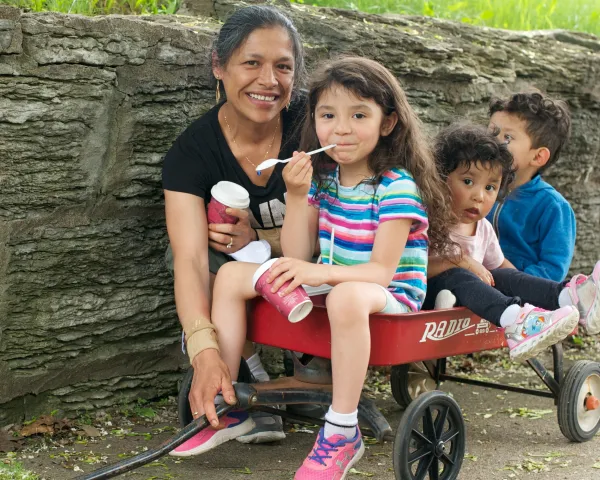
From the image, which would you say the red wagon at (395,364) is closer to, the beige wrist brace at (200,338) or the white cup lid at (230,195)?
the beige wrist brace at (200,338)

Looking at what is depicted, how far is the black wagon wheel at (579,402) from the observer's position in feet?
11.0

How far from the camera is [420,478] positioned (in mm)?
2818

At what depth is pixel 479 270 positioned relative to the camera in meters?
3.15

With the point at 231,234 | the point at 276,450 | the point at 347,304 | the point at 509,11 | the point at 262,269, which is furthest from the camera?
the point at 509,11

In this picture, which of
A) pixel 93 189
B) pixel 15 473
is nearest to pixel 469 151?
pixel 93 189

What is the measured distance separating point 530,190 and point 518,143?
0.20m

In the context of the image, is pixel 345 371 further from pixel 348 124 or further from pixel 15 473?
pixel 15 473

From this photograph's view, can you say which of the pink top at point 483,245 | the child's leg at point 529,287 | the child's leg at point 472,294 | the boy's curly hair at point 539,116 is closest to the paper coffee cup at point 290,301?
the child's leg at point 472,294

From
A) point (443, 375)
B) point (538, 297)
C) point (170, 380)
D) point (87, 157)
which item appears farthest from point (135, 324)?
point (538, 297)

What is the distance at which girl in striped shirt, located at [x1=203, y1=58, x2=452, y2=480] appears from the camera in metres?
2.65

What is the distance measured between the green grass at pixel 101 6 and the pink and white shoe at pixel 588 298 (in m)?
2.10

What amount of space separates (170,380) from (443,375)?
114 centimetres

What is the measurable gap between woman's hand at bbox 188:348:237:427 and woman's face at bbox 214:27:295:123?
3.02ft

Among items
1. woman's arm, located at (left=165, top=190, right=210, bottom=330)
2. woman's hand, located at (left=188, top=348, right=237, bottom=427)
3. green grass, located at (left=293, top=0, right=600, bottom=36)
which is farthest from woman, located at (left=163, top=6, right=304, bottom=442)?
green grass, located at (left=293, top=0, right=600, bottom=36)
